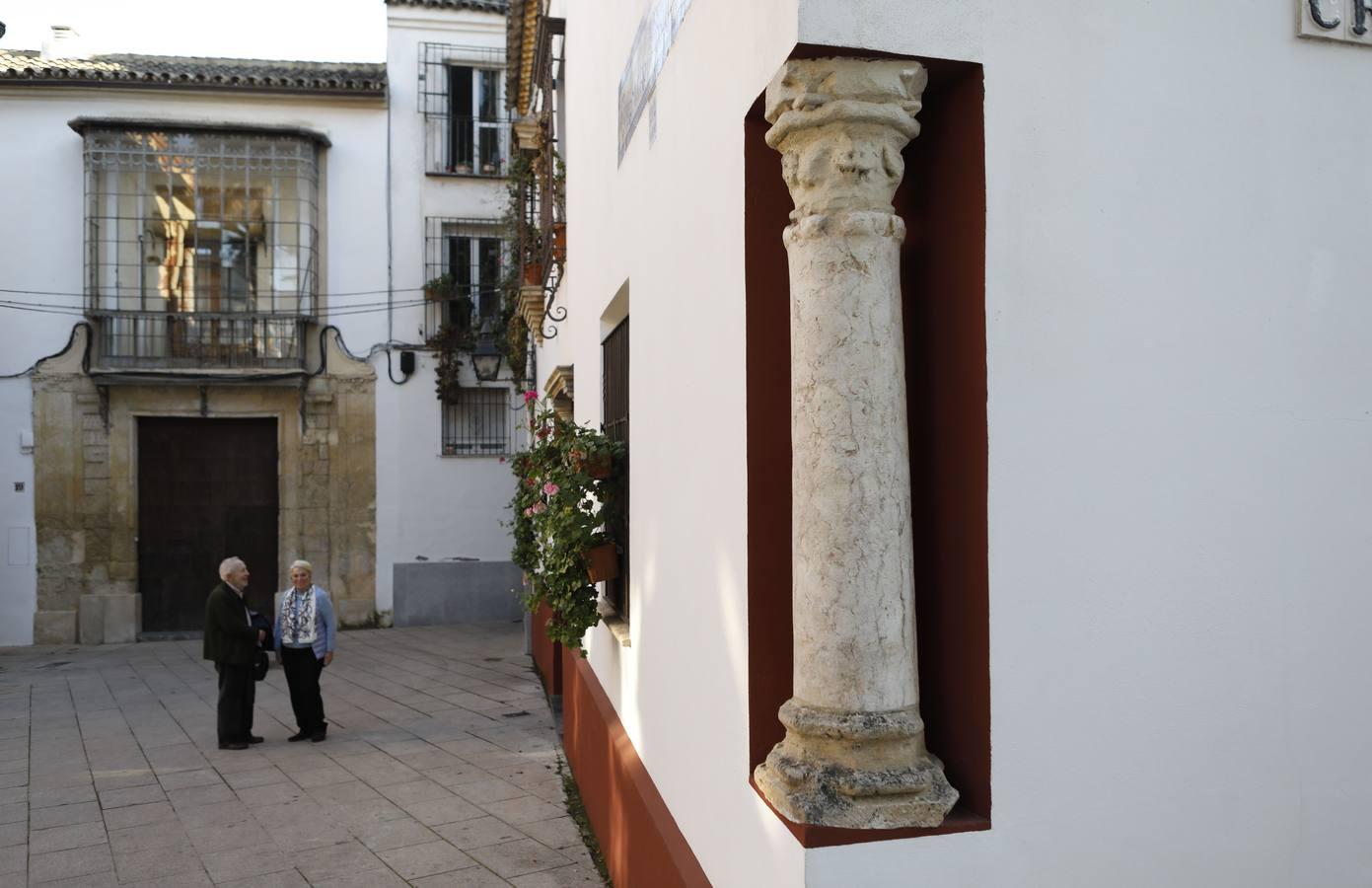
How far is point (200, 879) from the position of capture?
5.59m

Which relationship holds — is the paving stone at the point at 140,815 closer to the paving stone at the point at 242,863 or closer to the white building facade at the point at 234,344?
the paving stone at the point at 242,863

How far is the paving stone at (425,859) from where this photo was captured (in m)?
5.57

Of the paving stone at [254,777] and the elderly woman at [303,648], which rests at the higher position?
the elderly woman at [303,648]

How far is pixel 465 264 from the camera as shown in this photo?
54.6 ft

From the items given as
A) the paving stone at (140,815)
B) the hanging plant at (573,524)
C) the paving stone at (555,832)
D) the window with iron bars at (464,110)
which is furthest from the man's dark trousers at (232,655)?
the window with iron bars at (464,110)

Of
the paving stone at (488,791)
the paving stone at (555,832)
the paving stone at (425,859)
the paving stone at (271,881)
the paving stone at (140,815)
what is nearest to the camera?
the paving stone at (271,881)

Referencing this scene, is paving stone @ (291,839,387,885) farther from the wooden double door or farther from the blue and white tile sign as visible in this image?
the wooden double door

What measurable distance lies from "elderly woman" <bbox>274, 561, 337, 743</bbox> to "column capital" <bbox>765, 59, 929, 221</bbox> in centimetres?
705

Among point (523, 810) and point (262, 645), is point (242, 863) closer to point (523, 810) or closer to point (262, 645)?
point (523, 810)

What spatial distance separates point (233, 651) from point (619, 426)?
4342mm

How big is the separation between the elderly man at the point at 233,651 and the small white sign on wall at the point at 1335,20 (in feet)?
25.0

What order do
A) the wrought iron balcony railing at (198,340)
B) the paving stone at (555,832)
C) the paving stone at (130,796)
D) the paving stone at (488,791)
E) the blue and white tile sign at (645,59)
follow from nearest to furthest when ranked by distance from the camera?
the blue and white tile sign at (645,59), the paving stone at (555,832), the paving stone at (488,791), the paving stone at (130,796), the wrought iron balcony railing at (198,340)

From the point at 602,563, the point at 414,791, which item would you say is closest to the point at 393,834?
the point at 414,791

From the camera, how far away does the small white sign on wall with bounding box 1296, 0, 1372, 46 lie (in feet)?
9.21
